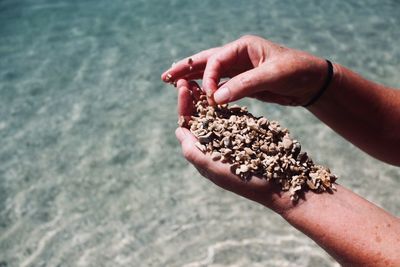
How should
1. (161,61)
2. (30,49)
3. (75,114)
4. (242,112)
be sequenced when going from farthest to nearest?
1. (30,49)
2. (161,61)
3. (75,114)
4. (242,112)

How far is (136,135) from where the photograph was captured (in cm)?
369

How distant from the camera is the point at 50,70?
4719 mm

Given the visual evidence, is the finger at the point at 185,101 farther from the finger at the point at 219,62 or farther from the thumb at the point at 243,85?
the thumb at the point at 243,85

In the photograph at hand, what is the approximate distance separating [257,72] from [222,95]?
6.6 inches

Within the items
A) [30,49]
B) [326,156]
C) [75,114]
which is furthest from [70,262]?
[30,49]

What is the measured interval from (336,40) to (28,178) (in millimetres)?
3730

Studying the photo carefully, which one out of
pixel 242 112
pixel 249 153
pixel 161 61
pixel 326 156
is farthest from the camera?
pixel 161 61

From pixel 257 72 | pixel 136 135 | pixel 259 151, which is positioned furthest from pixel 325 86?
pixel 136 135

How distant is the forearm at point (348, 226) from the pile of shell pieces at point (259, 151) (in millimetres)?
53

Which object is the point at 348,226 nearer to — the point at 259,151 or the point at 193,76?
the point at 259,151

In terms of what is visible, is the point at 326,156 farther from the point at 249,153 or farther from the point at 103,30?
the point at 103,30

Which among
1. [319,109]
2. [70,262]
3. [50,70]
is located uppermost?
[319,109]

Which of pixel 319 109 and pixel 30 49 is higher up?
pixel 319 109

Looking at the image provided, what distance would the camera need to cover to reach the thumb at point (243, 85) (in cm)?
161
